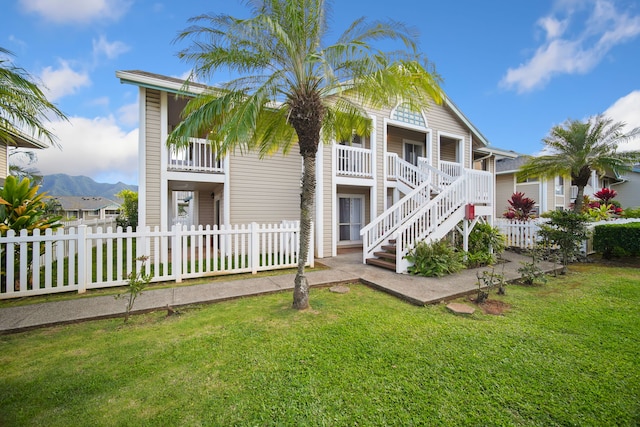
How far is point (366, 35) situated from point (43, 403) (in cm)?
651

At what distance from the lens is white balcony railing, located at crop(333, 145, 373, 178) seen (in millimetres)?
10008

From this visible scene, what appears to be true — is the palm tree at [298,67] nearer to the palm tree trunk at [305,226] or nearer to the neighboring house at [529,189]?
the palm tree trunk at [305,226]

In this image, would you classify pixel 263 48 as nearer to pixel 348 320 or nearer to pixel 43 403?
pixel 348 320

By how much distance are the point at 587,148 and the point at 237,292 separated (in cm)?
1440

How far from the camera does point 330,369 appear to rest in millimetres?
2881

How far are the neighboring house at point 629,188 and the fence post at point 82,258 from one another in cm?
3914

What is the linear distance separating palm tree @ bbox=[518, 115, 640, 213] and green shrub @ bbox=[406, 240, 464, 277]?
750 cm

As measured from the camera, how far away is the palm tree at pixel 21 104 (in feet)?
12.9

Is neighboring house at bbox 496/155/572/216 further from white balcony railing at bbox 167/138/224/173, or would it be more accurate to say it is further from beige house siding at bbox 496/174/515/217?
white balcony railing at bbox 167/138/224/173

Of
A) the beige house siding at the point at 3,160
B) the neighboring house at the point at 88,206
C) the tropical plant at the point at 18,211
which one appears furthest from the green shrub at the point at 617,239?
the neighboring house at the point at 88,206

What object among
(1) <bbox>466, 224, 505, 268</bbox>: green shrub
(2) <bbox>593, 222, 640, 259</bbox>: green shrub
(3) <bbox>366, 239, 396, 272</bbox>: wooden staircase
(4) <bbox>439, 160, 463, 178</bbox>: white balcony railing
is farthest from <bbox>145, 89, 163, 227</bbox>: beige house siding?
(2) <bbox>593, 222, 640, 259</bbox>: green shrub

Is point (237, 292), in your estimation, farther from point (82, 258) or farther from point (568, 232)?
point (568, 232)

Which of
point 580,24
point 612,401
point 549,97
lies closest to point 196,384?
point 612,401

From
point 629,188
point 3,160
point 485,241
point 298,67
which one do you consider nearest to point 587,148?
point 485,241
